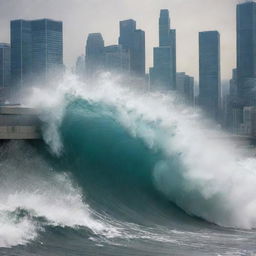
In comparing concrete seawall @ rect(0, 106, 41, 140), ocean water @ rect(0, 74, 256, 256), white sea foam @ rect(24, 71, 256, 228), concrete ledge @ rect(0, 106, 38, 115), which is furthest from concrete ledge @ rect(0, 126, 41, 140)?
concrete ledge @ rect(0, 106, 38, 115)

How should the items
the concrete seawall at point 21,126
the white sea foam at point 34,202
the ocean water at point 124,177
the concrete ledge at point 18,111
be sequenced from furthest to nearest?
1. the concrete ledge at point 18,111
2. the concrete seawall at point 21,126
3. the ocean water at point 124,177
4. the white sea foam at point 34,202

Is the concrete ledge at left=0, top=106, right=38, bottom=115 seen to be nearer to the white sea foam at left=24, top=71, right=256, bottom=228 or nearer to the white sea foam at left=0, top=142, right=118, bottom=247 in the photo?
the white sea foam at left=24, top=71, right=256, bottom=228

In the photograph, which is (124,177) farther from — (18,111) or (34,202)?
(18,111)

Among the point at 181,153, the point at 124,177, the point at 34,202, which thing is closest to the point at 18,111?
the point at 124,177

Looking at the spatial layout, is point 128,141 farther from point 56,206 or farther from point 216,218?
point 56,206

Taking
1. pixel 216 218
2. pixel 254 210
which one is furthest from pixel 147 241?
pixel 254 210

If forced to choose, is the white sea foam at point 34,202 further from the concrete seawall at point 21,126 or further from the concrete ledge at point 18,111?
the concrete ledge at point 18,111

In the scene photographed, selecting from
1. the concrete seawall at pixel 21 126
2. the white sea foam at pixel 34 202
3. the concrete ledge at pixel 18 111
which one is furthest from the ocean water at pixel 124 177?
the concrete ledge at pixel 18 111
